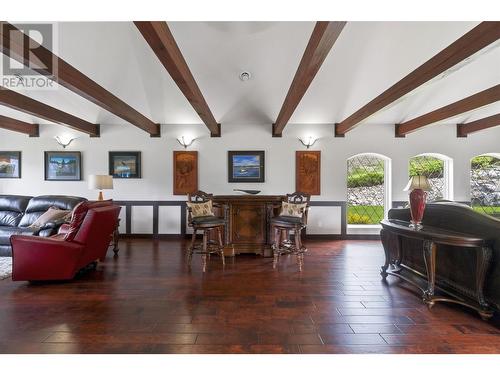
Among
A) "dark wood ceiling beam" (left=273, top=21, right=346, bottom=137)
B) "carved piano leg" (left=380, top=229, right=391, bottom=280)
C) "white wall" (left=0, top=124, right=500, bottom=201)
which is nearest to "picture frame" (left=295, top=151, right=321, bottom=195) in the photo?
"white wall" (left=0, top=124, right=500, bottom=201)

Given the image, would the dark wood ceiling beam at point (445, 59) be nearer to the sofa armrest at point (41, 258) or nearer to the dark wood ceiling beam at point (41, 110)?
the sofa armrest at point (41, 258)

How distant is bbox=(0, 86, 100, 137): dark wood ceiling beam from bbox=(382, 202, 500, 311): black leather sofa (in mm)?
Answer: 5704

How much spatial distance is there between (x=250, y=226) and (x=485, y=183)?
5.76 meters

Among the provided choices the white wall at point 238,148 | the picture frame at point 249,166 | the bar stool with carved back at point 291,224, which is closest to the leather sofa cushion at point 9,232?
the white wall at point 238,148

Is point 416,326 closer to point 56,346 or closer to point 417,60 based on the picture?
point 56,346

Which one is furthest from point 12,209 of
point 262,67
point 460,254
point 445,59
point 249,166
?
point 445,59

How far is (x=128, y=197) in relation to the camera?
17.6 feet

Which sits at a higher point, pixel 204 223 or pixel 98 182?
pixel 98 182

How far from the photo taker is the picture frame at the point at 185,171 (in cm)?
534

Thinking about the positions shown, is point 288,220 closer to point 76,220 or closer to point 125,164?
point 76,220

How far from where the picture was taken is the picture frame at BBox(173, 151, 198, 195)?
534 centimetres

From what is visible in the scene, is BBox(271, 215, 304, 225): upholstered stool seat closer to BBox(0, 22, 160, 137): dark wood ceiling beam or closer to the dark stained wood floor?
the dark stained wood floor

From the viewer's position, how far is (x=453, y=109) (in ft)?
13.2

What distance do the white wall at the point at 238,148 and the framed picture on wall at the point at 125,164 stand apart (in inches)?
4.8
